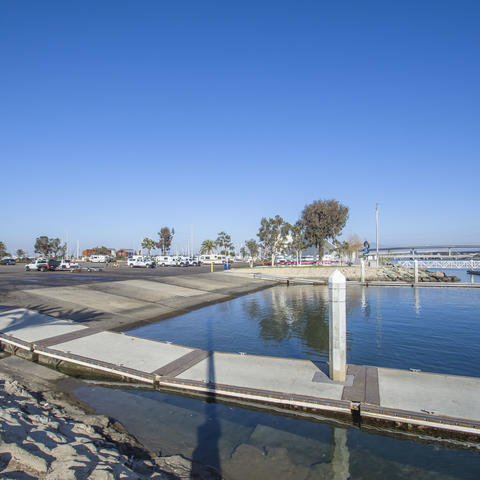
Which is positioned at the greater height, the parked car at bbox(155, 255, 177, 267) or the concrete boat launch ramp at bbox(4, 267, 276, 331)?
the parked car at bbox(155, 255, 177, 267)

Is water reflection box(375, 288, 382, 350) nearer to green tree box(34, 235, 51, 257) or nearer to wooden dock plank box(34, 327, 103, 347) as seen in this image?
wooden dock plank box(34, 327, 103, 347)

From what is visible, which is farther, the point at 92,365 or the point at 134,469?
the point at 92,365

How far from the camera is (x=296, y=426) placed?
270 inches

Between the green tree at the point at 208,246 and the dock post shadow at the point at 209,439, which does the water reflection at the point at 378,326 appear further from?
the green tree at the point at 208,246

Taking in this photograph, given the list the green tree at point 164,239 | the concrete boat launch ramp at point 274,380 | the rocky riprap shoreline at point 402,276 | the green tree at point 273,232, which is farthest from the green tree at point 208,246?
the concrete boat launch ramp at point 274,380

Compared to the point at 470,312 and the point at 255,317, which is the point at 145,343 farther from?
the point at 470,312

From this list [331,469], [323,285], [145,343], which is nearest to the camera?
[331,469]

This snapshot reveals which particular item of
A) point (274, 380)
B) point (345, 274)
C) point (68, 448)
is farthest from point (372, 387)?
point (345, 274)

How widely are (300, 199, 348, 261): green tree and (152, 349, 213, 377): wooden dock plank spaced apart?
5090 cm

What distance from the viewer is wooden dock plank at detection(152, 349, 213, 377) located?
29.4 feet

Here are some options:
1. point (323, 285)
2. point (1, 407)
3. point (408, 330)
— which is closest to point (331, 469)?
point (1, 407)

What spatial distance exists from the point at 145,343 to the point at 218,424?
5425 mm

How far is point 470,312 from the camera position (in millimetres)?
21047

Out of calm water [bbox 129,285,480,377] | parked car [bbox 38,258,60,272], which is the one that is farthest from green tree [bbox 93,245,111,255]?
calm water [bbox 129,285,480,377]
